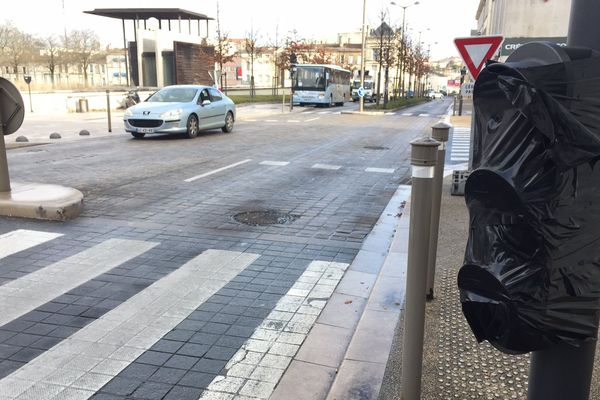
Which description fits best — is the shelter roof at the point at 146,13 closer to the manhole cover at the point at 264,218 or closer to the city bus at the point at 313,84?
the city bus at the point at 313,84

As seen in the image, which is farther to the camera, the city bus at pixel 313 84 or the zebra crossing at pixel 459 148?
the city bus at pixel 313 84

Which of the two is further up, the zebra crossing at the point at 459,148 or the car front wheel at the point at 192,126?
the car front wheel at the point at 192,126

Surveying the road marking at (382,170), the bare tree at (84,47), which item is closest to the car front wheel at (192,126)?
the road marking at (382,170)

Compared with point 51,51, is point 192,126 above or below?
below

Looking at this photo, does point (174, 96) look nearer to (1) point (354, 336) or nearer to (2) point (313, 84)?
(1) point (354, 336)

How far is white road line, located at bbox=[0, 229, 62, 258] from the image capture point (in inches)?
220

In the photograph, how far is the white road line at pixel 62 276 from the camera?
425 centimetres

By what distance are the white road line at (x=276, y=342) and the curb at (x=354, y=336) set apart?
2.8 inches

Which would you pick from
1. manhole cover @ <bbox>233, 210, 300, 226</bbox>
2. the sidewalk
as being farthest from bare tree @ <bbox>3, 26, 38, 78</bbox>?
the sidewalk

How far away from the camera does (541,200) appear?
1.89 meters

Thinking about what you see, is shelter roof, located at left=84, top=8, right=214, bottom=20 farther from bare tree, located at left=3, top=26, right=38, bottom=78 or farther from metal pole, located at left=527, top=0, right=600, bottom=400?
metal pole, located at left=527, top=0, right=600, bottom=400

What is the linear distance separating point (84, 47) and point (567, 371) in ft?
243

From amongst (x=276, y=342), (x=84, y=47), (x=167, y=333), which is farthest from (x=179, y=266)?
(x=84, y=47)

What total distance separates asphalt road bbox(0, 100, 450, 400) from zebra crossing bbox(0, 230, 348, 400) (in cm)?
1
